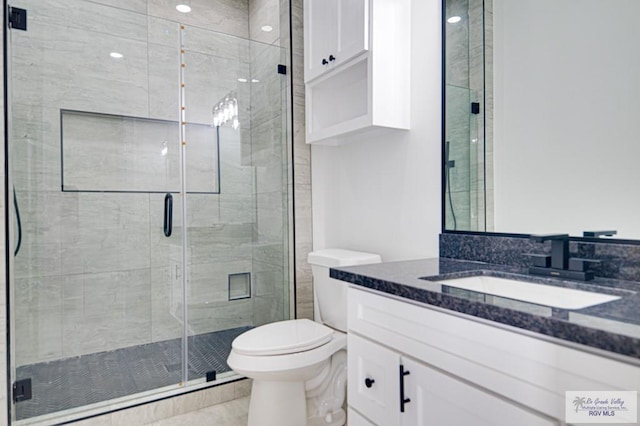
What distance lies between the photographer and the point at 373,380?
115 cm

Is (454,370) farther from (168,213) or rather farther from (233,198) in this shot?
(168,213)

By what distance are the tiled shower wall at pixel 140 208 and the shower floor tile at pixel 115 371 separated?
6cm

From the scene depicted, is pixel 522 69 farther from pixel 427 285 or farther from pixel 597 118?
pixel 427 285

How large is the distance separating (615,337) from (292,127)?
2.09 meters

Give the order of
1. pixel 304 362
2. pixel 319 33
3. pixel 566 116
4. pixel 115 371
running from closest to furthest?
pixel 566 116 < pixel 304 362 < pixel 319 33 < pixel 115 371

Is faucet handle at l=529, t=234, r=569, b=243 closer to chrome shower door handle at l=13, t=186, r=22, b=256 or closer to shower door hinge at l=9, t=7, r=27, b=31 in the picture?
chrome shower door handle at l=13, t=186, r=22, b=256

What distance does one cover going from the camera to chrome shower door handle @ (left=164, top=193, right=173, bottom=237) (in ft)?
7.29

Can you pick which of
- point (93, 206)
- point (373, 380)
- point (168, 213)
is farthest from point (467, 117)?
point (93, 206)

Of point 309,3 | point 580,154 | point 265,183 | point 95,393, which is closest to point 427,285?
point 580,154

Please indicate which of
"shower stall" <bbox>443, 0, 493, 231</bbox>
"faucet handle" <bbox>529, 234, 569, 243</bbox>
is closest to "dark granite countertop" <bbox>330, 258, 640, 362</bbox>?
"faucet handle" <bbox>529, 234, 569, 243</bbox>

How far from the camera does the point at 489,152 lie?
1472 mm

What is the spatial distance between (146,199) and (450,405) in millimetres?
2007

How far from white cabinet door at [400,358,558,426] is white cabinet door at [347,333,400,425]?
0.04 metres

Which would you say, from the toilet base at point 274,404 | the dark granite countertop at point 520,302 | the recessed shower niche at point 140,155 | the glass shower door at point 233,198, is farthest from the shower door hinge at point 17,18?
the toilet base at point 274,404
